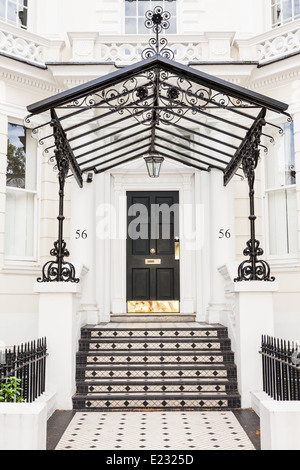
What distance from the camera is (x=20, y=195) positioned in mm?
10523

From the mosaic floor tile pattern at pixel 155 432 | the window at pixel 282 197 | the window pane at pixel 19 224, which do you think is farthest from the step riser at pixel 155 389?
the window pane at pixel 19 224

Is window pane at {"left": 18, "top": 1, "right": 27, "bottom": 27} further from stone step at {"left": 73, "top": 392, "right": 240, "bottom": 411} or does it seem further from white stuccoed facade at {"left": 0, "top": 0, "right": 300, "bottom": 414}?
stone step at {"left": 73, "top": 392, "right": 240, "bottom": 411}

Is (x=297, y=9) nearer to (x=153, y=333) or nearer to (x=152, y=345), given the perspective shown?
(x=153, y=333)

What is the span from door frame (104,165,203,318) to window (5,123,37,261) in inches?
67.6

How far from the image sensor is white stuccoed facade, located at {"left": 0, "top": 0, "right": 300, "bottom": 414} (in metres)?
9.98

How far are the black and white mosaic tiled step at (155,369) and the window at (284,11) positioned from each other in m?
7.04

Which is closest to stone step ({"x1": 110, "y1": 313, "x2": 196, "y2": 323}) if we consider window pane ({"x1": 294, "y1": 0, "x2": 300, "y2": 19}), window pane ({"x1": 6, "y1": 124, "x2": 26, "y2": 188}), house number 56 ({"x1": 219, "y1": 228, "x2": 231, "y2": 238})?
house number 56 ({"x1": 219, "y1": 228, "x2": 231, "y2": 238})

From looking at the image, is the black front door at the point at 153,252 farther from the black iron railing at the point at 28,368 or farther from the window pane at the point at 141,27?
the black iron railing at the point at 28,368

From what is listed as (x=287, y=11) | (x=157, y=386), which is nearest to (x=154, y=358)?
(x=157, y=386)

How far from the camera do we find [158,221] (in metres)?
11.3

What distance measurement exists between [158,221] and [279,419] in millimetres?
7307

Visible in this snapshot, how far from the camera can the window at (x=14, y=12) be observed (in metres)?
10.9

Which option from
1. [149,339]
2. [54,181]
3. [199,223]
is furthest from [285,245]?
[54,181]

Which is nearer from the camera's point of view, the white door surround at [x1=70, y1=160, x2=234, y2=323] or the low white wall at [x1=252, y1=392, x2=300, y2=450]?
the low white wall at [x1=252, y1=392, x2=300, y2=450]
